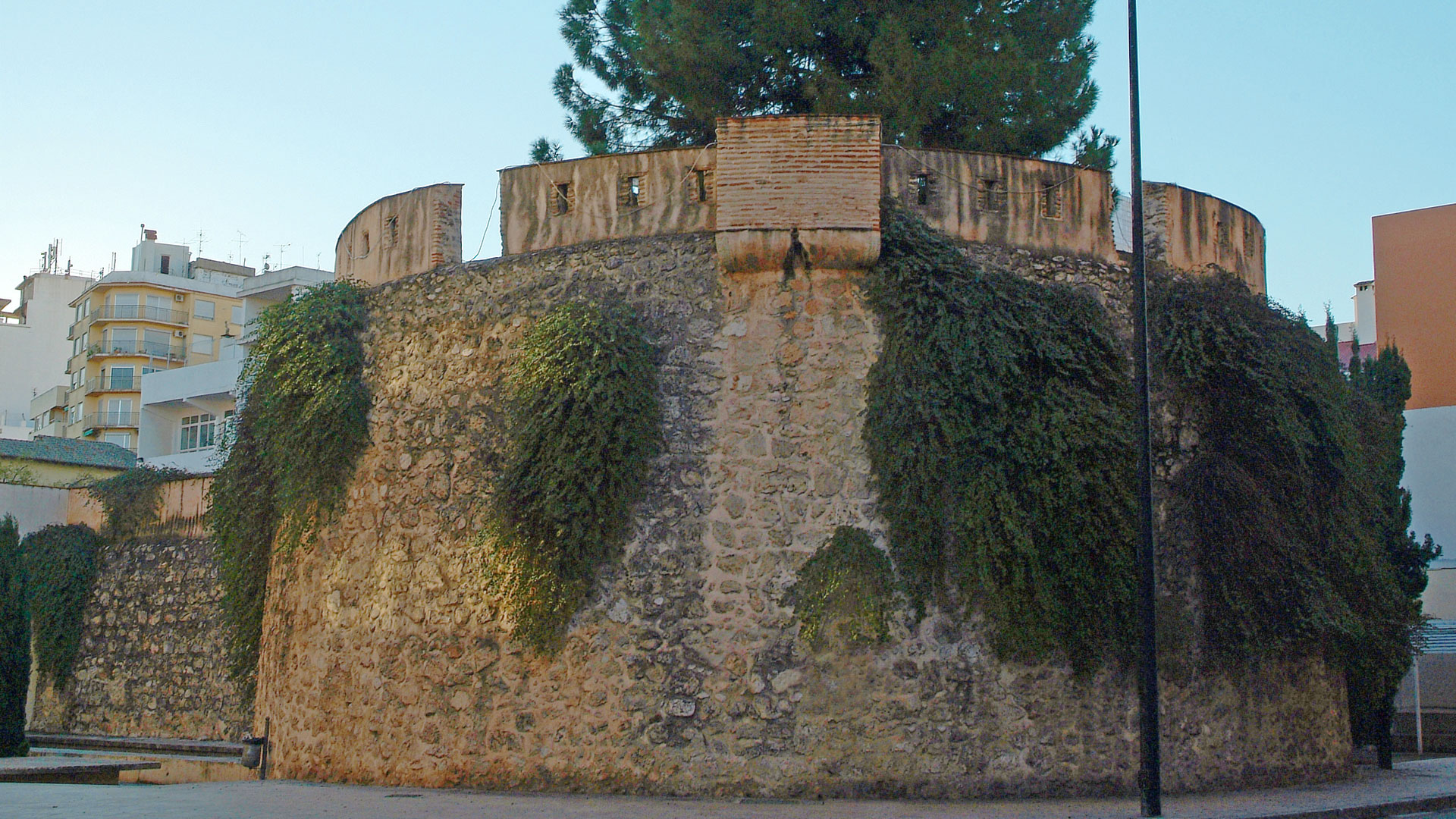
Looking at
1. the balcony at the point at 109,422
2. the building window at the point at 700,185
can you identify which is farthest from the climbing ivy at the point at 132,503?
the balcony at the point at 109,422

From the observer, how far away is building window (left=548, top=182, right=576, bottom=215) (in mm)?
11953

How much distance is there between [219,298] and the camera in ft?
165

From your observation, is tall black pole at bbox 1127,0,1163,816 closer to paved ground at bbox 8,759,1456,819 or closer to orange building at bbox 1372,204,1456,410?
paved ground at bbox 8,759,1456,819

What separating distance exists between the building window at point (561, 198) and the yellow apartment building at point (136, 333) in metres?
38.4

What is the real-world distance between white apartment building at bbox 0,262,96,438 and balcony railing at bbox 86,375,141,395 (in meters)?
6.46

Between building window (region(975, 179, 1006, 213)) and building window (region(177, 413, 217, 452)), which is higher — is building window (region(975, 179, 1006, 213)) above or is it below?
below

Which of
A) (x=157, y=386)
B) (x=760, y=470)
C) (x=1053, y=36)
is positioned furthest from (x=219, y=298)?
(x=760, y=470)

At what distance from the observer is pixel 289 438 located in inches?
497

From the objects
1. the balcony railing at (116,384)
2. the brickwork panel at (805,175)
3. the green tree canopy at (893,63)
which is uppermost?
the balcony railing at (116,384)

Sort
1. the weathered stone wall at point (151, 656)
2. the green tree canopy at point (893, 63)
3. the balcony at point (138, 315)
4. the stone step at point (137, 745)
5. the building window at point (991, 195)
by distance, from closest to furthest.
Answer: the building window at point (991, 195)
the green tree canopy at point (893, 63)
the stone step at point (137, 745)
the weathered stone wall at point (151, 656)
the balcony at point (138, 315)

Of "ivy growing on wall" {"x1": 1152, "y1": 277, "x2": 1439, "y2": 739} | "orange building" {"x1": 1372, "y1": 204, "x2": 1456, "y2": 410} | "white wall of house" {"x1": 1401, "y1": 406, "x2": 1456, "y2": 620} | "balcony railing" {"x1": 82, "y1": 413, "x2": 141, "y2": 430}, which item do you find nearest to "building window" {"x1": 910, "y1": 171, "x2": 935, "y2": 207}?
"ivy growing on wall" {"x1": 1152, "y1": 277, "x2": 1439, "y2": 739}

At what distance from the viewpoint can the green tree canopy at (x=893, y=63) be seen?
49.0 ft

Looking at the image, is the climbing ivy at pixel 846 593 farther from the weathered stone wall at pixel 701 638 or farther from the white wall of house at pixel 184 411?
the white wall of house at pixel 184 411

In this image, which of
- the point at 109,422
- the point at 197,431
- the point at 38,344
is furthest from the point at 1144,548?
the point at 38,344
